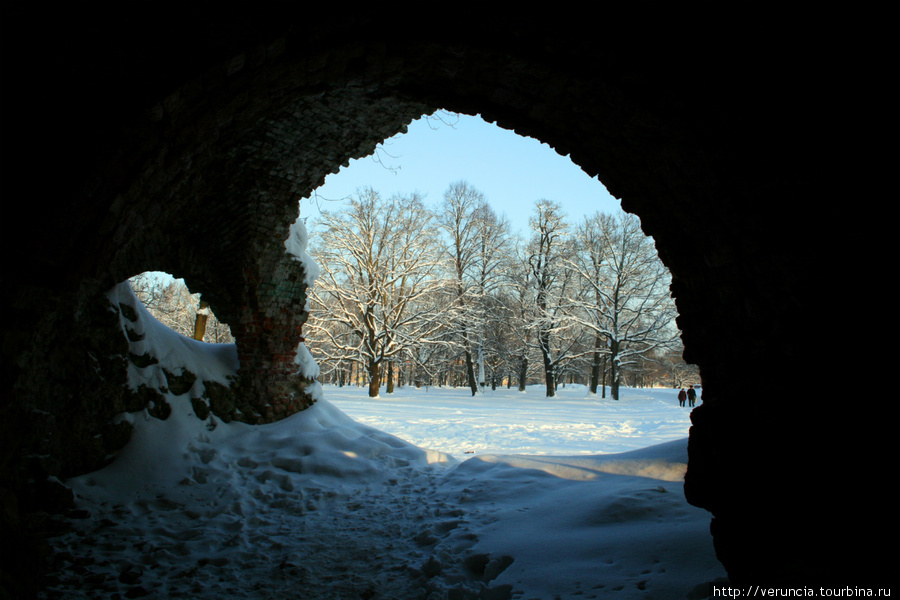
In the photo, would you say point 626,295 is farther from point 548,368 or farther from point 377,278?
point 377,278

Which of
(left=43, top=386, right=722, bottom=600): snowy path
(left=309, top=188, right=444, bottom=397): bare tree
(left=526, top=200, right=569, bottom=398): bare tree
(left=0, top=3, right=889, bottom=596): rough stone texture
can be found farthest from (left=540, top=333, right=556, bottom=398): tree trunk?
(left=0, top=3, right=889, bottom=596): rough stone texture

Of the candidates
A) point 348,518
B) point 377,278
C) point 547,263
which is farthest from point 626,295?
point 348,518

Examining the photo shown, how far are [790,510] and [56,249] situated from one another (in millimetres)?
3851

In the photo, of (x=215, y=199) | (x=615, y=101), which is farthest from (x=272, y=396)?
(x=615, y=101)

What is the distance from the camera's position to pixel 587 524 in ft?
11.6

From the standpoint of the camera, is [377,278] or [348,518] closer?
[348,518]

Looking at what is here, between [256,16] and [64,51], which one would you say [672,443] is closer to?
[256,16]

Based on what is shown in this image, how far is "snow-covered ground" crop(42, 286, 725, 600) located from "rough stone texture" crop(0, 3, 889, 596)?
782mm

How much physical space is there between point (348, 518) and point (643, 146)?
3.85 m

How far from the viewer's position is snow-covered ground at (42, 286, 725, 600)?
117 inches

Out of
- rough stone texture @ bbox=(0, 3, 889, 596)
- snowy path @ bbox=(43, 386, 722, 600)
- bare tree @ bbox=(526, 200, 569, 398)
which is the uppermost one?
bare tree @ bbox=(526, 200, 569, 398)

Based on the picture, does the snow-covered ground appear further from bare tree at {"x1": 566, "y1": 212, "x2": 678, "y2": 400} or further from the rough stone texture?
bare tree at {"x1": 566, "y1": 212, "x2": 678, "y2": 400}

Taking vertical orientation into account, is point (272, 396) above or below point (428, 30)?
below

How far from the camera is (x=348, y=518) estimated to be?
436 centimetres
